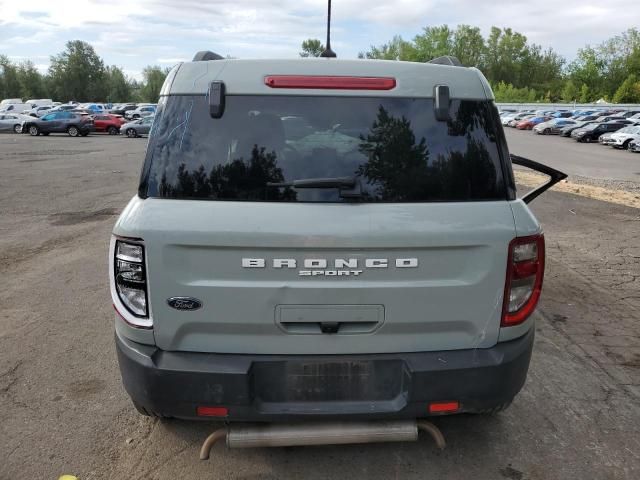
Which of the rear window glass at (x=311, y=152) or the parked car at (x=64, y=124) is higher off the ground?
the rear window glass at (x=311, y=152)

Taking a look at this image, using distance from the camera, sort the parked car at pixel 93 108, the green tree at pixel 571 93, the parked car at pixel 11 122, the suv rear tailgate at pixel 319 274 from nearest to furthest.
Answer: the suv rear tailgate at pixel 319 274
the parked car at pixel 11 122
the parked car at pixel 93 108
the green tree at pixel 571 93

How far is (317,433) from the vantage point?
2.58 metres

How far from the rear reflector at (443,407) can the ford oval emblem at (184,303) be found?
119 cm

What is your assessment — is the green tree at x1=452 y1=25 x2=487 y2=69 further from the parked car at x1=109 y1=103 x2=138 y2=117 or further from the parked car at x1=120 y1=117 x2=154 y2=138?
the parked car at x1=120 y1=117 x2=154 y2=138

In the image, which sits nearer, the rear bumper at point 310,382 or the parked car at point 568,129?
the rear bumper at point 310,382

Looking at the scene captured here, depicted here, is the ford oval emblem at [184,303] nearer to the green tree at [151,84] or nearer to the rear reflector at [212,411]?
the rear reflector at [212,411]

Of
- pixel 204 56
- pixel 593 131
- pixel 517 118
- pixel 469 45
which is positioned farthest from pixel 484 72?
pixel 204 56

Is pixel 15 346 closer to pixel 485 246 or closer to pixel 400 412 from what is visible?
pixel 400 412

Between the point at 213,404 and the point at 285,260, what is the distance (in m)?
0.75

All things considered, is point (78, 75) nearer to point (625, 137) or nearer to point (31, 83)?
point (31, 83)

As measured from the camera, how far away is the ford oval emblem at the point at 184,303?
8.04 feet

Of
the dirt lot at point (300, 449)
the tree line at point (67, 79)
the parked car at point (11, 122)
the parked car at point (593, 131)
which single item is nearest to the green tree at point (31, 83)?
the tree line at point (67, 79)

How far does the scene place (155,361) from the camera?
2510 millimetres

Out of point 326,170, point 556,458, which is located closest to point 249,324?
point 326,170
